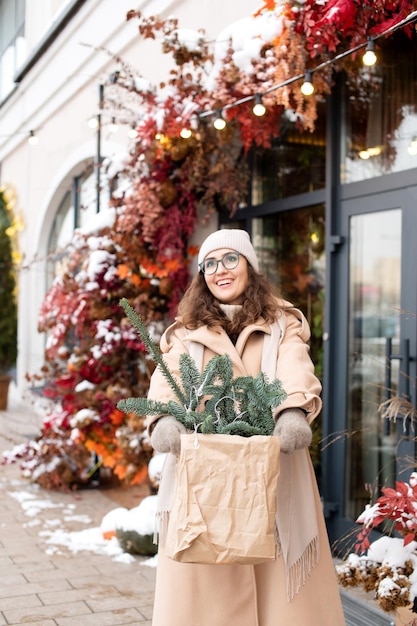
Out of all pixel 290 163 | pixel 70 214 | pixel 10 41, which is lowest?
pixel 290 163

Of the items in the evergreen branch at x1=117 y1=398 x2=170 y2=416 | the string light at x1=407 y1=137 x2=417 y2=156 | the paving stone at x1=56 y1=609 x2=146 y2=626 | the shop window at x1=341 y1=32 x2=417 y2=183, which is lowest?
the paving stone at x1=56 y1=609 x2=146 y2=626

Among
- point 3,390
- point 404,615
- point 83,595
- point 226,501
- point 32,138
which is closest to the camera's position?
point 226,501

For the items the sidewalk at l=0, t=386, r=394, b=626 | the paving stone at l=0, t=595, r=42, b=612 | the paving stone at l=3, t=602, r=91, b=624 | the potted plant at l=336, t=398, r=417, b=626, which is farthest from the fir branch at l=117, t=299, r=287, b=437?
the paving stone at l=0, t=595, r=42, b=612

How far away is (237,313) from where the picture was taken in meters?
2.81

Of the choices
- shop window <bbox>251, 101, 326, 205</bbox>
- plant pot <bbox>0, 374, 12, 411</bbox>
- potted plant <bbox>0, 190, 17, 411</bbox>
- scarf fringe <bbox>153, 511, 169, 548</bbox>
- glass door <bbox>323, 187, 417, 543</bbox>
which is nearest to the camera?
scarf fringe <bbox>153, 511, 169, 548</bbox>

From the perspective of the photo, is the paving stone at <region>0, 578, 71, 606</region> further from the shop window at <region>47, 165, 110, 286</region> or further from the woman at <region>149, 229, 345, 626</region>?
the shop window at <region>47, 165, 110, 286</region>

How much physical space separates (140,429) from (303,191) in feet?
6.78

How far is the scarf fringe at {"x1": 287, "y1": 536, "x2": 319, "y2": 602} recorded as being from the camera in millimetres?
2549

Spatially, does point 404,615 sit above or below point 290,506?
below

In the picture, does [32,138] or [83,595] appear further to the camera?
[32,138]

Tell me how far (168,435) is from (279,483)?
1.50 ft

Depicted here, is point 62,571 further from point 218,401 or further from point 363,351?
point 218,401

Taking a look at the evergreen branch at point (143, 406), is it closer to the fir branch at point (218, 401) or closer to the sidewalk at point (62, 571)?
the fir branch at point (218, 401)

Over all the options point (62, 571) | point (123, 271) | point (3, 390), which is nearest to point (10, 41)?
point (3, 390)
